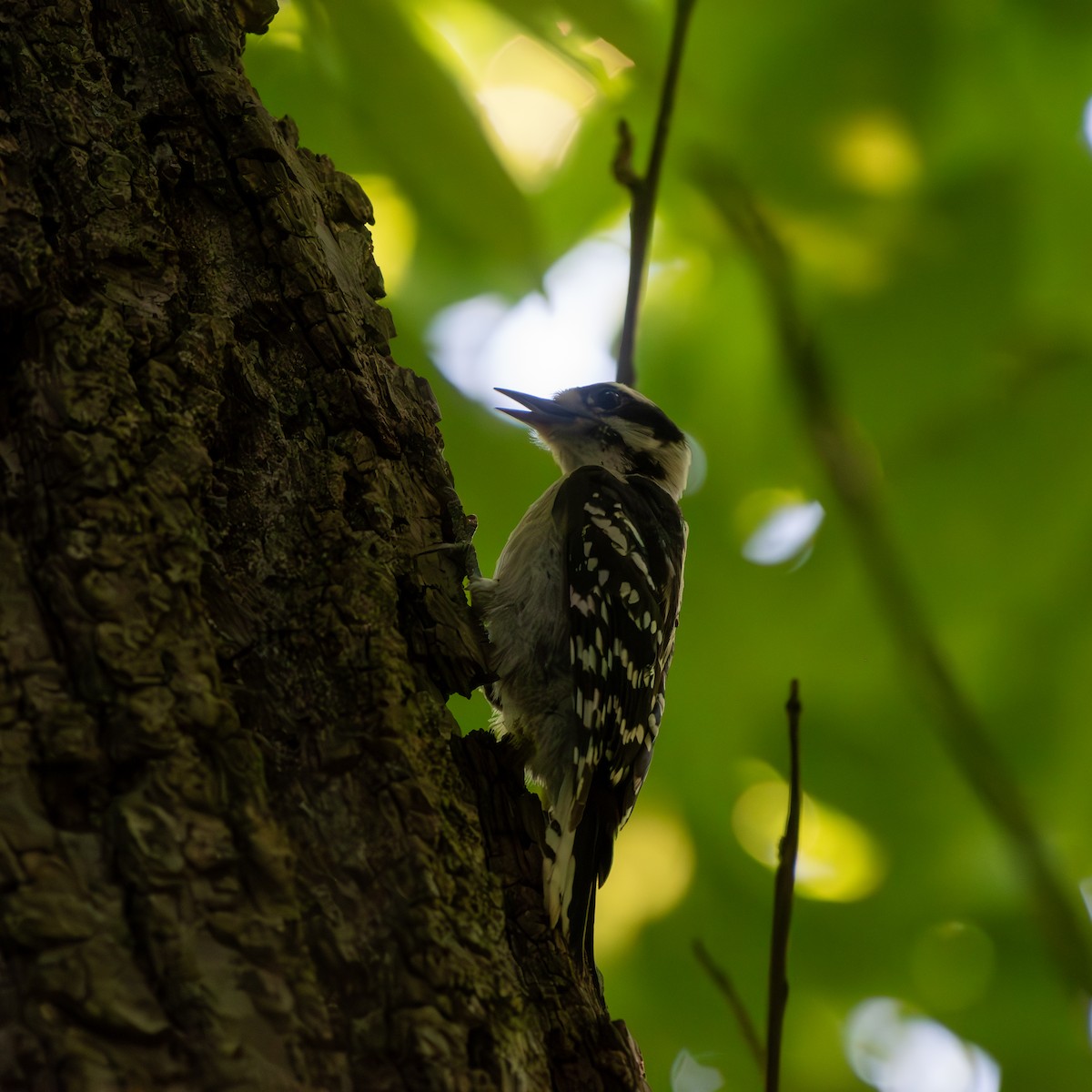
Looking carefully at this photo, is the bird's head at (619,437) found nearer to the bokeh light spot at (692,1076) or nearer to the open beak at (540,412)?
the open beak at (540,412)

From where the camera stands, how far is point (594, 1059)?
5.55ft

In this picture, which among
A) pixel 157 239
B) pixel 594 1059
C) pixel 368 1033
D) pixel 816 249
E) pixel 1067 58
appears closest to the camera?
pixel 368 1033

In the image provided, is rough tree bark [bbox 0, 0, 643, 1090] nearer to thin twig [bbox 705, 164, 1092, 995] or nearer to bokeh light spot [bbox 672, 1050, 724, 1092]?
thin twig [bbox 705, 164, 1092, 995]

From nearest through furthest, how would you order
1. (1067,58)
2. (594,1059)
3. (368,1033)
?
(368,1033) → (594,1059) → (1067,58)

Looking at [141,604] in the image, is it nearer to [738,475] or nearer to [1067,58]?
[738,475]

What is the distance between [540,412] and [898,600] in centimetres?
180

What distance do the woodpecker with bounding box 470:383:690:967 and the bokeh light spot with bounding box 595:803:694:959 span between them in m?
0.25

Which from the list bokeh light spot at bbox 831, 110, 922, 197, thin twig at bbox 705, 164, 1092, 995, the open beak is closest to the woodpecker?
the open beak

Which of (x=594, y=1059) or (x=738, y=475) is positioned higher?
(x=738, y=475)

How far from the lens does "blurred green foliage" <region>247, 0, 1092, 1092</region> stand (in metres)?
3.12

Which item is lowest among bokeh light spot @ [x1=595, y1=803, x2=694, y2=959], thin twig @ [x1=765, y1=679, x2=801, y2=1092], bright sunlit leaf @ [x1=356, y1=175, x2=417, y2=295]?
thin twig @ [x1=765, y1=679, x2=801, y2=1092]

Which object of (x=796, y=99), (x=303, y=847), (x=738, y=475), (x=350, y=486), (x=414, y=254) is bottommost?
(x=303, y=847)

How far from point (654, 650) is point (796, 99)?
5.61ft

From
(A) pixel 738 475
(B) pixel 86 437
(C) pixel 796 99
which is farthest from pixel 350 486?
Result: (C) pixel 796 99
